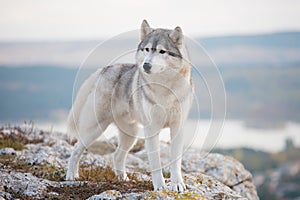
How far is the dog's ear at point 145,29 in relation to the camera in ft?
25.8

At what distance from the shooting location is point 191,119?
8148 millimetres

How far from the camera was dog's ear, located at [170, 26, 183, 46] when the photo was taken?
7.66 m

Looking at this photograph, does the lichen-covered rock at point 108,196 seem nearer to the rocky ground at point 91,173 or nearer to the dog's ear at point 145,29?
the rocky ground at point 91,173

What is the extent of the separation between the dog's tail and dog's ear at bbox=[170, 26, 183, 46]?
2295mm

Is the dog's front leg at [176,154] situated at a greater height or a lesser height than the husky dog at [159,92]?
lesser

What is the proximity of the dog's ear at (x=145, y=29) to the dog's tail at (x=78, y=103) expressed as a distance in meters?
1.88

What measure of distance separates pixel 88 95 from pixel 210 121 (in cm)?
252

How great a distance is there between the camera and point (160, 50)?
7.43 m

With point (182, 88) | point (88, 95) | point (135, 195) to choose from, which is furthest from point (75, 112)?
point (135, 195)

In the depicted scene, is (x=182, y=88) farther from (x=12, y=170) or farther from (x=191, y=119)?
(x=12, y=170)

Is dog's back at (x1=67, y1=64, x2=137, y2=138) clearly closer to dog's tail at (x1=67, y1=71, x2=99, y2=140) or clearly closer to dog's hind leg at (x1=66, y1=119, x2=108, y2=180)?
dog's tail at (x1=67, y1=71, x2=99, y2=140)

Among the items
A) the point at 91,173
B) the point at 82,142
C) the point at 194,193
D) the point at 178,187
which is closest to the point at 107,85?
the point at 82,142

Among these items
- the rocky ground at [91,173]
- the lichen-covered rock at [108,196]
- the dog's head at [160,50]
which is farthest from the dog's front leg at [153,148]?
the lichen-covered rock at [108,196]

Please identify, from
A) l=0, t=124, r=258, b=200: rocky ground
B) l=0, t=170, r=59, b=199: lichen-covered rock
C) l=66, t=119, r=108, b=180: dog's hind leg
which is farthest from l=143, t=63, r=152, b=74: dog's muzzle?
l=66, t=119, r=108, b=180: dog's hind leg
